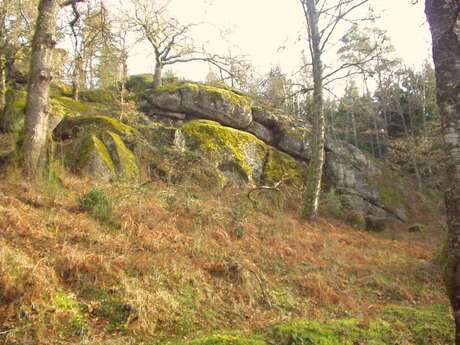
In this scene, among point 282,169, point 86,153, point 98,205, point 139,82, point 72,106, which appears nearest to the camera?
point 98,205

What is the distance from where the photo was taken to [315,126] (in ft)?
42.7

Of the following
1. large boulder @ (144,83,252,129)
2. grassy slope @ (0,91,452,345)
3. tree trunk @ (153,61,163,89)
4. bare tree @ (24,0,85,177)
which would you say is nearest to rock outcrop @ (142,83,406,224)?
large boulder @ (144,83,252,129)

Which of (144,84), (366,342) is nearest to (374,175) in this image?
(144,84)

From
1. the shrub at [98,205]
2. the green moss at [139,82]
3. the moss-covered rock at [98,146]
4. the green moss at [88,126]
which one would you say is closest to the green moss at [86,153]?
the moss-covered rock at [98,146]

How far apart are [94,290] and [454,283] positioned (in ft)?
13.2

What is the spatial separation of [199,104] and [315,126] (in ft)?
19.8

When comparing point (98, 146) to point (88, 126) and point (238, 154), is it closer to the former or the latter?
point (88, 126)

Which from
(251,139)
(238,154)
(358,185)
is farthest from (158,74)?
(358,185)

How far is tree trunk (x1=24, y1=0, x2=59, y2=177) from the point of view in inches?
292

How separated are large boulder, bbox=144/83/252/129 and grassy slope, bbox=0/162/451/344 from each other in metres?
8.37

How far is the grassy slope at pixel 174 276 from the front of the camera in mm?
4191

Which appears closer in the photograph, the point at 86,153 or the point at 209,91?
the point at 86,153

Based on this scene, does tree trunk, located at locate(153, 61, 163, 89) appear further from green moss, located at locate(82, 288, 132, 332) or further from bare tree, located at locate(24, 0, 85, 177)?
green moss, located at locate(82, 288, 132, 332)

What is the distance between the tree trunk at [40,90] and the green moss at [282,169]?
9.48m
